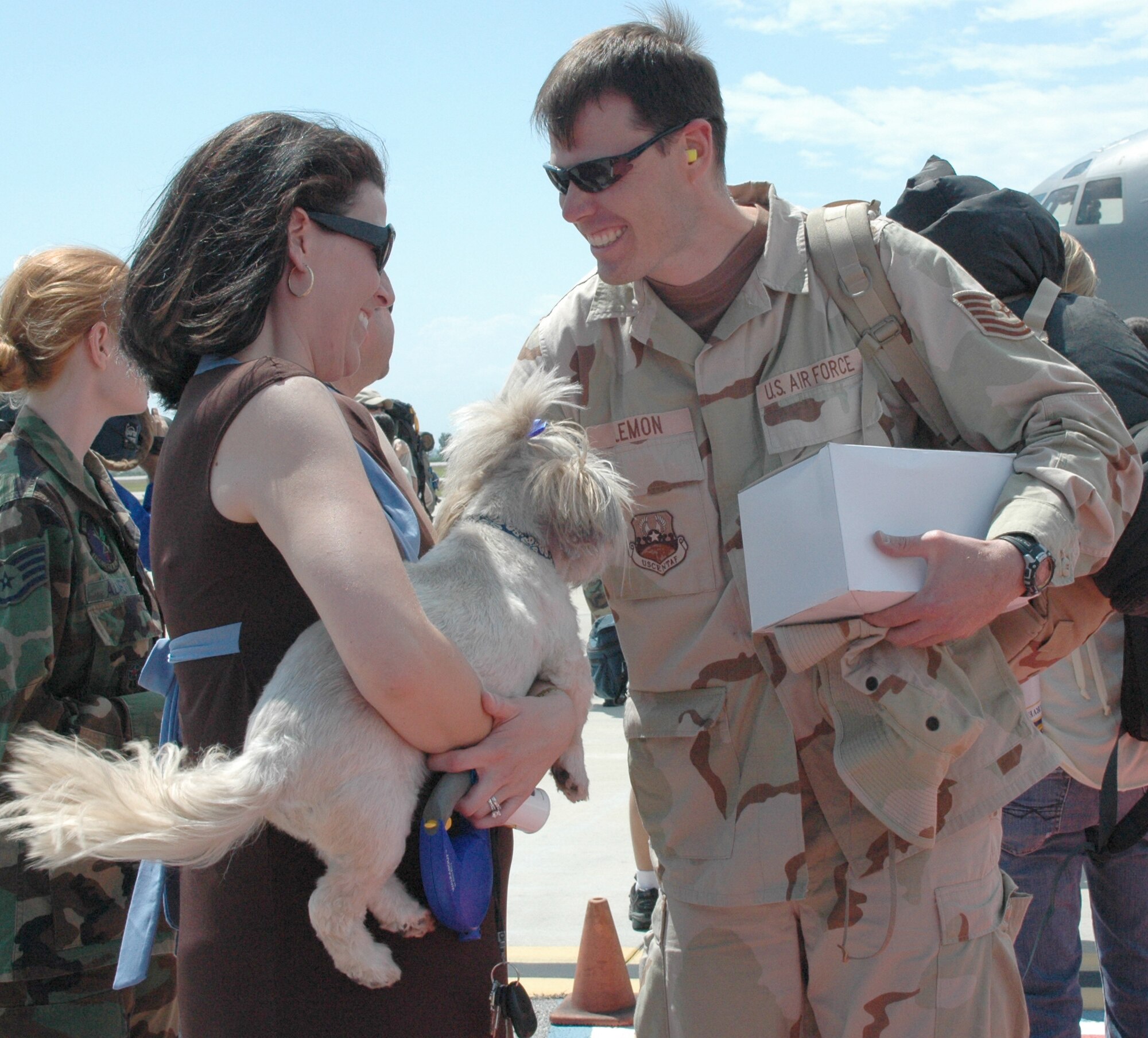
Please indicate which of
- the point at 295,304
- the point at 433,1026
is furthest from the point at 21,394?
the point at 433,1026

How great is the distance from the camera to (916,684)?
211cm

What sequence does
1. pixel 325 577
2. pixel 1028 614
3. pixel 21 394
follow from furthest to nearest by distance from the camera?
1. pixel 21 394
2. pixel 1028 614
3. pixel 325 577

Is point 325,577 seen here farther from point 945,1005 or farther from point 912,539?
point 945,1005

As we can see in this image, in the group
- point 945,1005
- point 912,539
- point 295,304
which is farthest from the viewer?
point 945,1005

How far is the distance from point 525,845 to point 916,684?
14.3 ft

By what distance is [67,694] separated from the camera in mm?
2850

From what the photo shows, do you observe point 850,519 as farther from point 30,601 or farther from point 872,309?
point 30,601

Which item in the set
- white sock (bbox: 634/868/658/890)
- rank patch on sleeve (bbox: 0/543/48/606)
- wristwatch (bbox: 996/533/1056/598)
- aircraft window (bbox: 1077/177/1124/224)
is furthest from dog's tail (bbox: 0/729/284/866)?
aircraft window (bbox: 1077/177/1124/224)

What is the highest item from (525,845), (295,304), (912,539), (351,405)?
(295,304)

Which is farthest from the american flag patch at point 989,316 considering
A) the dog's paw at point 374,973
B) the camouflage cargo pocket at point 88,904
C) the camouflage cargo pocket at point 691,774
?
the camouflage cargo pocket at point 88,904

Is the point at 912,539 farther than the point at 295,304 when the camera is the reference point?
Yes

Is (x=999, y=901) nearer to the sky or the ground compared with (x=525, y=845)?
nearer to the sky

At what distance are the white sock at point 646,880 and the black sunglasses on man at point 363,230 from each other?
3720 millimetres

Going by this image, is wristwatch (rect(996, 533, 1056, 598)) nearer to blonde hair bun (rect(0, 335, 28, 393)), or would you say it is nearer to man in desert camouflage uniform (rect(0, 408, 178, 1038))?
man in desert camouflage uniform (rect(0, 408, 178, 1038))
